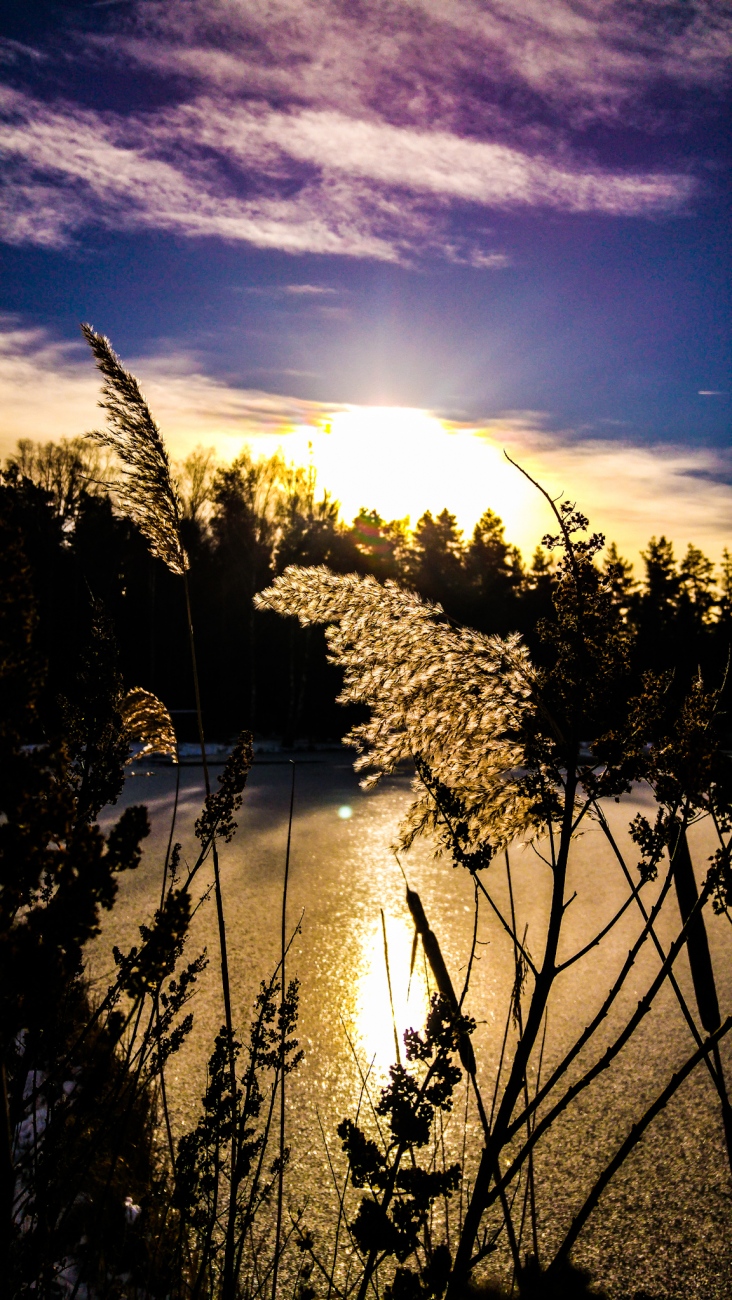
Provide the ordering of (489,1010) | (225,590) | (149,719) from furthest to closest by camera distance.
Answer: (225,590)
(489,1010)
(149,719)

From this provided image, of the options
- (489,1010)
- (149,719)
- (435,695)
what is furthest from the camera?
(489,1010)

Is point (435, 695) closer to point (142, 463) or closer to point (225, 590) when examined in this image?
point (142, 463)

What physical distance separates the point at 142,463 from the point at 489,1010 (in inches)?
176

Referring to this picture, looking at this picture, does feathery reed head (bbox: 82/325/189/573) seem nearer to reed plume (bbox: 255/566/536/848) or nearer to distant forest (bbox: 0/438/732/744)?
reed plume (bbox: 255/566/536/848)

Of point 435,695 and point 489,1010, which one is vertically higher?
point 435,695

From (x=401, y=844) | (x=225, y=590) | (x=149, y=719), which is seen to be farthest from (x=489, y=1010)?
(x=225, y=590)

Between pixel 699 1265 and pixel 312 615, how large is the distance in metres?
2.68

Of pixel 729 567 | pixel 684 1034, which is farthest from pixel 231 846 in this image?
pixel 729 567

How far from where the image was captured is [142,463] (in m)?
1.64

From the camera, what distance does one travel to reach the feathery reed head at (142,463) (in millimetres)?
1586

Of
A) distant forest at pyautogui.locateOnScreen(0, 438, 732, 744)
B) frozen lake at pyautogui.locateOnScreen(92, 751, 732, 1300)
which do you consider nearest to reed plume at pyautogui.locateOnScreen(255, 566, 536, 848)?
frozen lake at pyautogui.locateOnScreen(92, 751, 732, 1300)

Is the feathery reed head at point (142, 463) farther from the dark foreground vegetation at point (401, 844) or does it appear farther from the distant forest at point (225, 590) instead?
the distant forest at point (225, 590)

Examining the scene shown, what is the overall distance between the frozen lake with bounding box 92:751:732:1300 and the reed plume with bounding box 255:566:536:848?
2.85 feet

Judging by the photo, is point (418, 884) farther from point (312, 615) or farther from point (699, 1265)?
point (312, 615)
